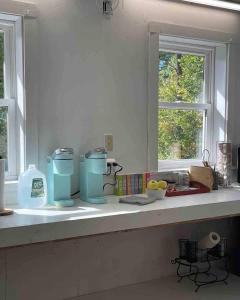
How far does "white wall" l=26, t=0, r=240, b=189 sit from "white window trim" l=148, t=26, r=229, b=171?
0.05 m

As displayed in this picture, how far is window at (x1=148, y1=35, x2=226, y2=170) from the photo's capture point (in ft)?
9.97

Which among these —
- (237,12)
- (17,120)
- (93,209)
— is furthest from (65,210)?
(237,12)

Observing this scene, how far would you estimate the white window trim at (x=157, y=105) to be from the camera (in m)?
2.74

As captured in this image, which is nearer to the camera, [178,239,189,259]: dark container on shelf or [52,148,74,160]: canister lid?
[52,148,74,160]: canister lid

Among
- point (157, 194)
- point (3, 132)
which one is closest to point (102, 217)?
point (157, 194)

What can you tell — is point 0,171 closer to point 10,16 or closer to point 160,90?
point 10,16

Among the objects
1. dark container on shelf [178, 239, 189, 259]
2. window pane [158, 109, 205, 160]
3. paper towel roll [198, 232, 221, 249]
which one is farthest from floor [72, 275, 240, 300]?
window pane [158, 109, 205, 160]

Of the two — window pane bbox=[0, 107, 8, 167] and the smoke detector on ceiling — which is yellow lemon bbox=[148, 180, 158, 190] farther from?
the smoke detector on ceiling

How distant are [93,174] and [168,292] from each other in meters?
1.02

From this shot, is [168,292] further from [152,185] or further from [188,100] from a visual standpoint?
[188,100]

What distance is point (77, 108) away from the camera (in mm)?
2482

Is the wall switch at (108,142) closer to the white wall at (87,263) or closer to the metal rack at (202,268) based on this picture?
the white wall at (87,263)

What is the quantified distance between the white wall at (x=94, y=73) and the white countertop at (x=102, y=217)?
412 millimetres

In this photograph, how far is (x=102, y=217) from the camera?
2.00 m
